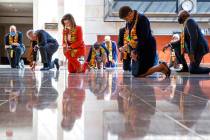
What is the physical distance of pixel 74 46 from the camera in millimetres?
11516

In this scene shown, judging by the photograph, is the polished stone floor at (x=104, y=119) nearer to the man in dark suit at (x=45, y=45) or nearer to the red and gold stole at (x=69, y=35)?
the red and gold stole at (x=69, y=35)

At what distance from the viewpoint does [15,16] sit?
38188 millimetres

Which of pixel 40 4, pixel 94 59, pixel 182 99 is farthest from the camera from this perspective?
pixel 40 4

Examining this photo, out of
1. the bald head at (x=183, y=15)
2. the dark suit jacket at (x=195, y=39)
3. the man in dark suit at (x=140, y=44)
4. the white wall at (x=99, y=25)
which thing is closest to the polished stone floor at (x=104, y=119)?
the man in dark suit at (x=140, y=44)

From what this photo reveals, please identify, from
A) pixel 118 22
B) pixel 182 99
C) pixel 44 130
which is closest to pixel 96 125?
pixel 44 130

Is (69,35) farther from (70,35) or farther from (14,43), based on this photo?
(14,43)

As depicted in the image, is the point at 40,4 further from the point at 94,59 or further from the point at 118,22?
the point at 94,59

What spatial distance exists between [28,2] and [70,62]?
18.6 metres

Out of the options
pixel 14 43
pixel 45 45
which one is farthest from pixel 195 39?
pixel 14 43

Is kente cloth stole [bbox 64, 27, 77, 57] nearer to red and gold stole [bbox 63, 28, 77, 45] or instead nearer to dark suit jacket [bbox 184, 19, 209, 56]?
red and gold stole [bbox 63, 28, 77, 45]

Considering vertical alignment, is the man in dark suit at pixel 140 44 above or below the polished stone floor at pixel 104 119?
above

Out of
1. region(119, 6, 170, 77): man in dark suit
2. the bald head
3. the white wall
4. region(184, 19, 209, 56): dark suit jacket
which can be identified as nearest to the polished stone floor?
region(119, 6, 170, 77): man in dark suit

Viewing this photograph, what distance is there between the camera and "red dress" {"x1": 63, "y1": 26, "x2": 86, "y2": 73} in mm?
11273

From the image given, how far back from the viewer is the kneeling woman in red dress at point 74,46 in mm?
11195
